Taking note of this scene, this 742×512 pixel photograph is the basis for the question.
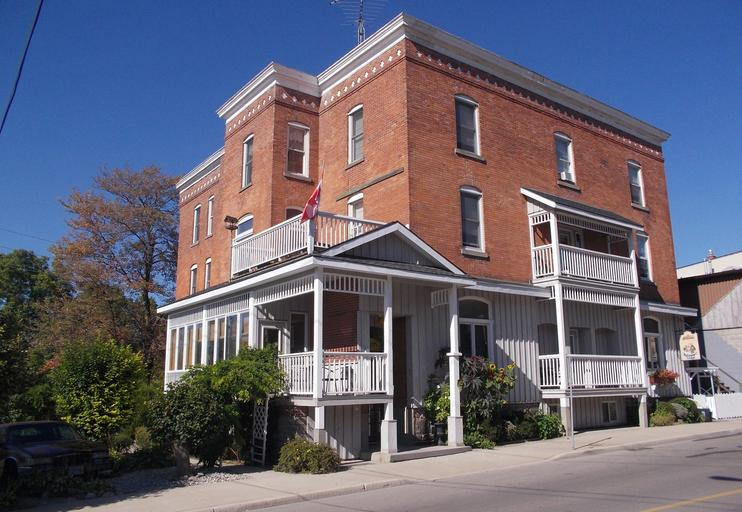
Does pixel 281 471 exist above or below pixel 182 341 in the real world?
below

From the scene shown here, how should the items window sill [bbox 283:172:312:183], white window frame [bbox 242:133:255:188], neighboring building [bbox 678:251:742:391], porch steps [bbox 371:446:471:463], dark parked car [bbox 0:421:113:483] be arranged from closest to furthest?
dark parked car [bbox 0:421:113:483], porch steps [bbox 371:446:471:463], window sill [bbox 283:172:312:183], white window frame [bbox 242:133:255:188], neighboring building [bbox 678:251:742:391]

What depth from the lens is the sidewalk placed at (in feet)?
34.5

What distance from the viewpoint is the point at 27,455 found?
1207 cm

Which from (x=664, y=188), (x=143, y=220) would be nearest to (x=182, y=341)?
(x=143, y=220)

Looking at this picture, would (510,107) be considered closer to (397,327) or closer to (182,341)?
(397,327)

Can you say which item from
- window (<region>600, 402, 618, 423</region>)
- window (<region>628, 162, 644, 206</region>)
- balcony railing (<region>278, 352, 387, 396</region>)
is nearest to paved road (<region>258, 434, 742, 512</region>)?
balcony railing (<region>278, 352, 387, 396</region>)

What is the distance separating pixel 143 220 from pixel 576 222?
1052 inches

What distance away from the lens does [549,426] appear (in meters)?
19.3

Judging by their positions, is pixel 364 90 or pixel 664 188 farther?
pixel 664 188

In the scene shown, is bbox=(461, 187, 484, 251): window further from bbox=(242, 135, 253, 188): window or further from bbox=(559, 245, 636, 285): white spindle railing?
bbox=(242, 135, 253, 188): window

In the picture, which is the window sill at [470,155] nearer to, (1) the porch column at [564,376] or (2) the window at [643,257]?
(1) the porch column at [564,376]

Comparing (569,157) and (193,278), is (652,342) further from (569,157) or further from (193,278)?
(193,278)

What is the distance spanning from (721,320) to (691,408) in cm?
697

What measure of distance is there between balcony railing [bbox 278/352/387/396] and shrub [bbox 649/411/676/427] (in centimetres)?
1199
